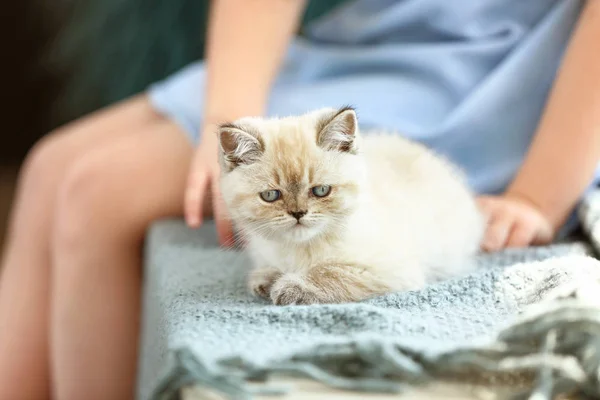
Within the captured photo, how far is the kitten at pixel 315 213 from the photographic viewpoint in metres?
0.66

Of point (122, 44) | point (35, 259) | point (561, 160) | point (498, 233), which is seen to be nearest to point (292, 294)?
point (498, 233)

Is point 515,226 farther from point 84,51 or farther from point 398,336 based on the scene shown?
point 84,51

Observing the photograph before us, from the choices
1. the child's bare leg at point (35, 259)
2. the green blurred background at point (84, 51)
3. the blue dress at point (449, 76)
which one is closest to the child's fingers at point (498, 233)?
the blue dress at point (449, 76)

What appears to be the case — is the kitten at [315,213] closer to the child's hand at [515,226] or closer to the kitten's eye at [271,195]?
the kitten's eye at [271,195]

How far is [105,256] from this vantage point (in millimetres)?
976

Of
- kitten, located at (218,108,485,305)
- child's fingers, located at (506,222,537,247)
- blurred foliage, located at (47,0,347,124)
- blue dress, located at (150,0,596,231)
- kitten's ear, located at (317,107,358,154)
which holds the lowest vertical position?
child's fingers, located at (506,222,537,247)

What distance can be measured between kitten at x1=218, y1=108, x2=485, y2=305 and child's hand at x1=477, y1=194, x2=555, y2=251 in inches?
6.2

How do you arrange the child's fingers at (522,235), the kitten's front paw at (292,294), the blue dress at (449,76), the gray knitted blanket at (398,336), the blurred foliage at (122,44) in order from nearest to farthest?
1. the gray knitted blanket at (398,336)
2. the kitten's front paw at (292,294)
3. the child's fingers at (522,235)
4. the blue dress at (449,76)
5. the blurred foliage at (122,44)


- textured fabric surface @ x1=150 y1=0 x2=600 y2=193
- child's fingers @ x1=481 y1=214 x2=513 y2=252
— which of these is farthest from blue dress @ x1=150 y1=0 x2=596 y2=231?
child's fingers @ x1=481 y1=214 x2=513 y2=252

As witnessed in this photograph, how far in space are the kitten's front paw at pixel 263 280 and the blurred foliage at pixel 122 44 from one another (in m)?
1.05

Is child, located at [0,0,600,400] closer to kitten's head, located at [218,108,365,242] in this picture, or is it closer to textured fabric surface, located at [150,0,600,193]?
textured fabric surface, located at [150,0,600,193]

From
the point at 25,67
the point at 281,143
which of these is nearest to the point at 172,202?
the point at 281,143

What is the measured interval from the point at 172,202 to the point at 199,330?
1.62ft

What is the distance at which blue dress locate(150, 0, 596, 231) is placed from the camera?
99cm
